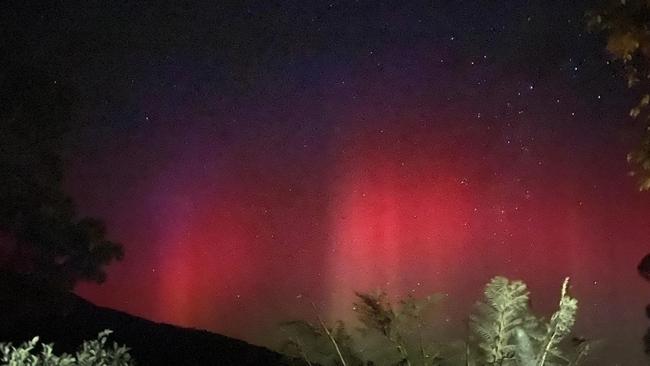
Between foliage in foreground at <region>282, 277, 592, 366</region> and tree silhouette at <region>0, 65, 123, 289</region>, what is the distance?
3.56 metres

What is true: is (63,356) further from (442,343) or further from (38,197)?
(38,197)

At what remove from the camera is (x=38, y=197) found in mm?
6457

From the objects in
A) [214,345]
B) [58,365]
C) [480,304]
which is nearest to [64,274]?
[214,345]

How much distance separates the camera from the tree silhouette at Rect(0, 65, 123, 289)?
639 centimetres

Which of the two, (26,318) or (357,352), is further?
(26,318)

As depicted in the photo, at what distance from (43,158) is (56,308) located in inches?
48.2

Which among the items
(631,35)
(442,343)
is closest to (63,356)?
(442,343)

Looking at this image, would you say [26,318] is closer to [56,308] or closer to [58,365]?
[56,308]

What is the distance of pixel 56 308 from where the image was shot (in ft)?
21.4

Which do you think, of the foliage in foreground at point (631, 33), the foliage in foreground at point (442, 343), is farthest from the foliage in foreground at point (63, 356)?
the foliage in foreground at point (631, 33)

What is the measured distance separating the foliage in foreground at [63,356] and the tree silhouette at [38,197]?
3160mm

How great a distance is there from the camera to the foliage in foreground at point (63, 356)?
3.03 meters

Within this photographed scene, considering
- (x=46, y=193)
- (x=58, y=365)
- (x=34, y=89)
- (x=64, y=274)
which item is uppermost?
(x=34, y=89)

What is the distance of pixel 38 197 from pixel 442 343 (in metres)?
4.33
